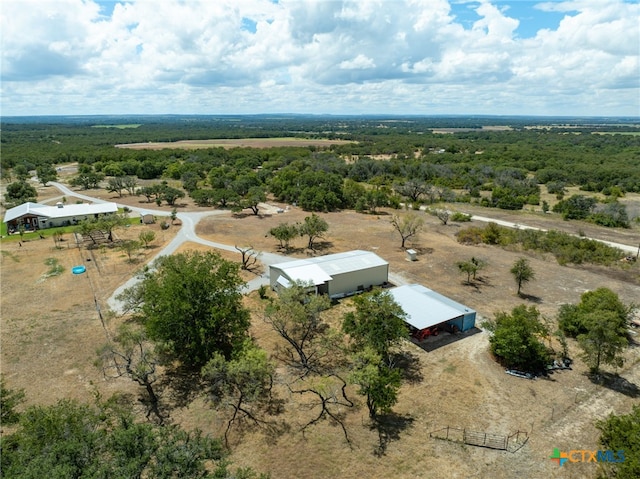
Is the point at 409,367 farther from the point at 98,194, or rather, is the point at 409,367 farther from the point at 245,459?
the point at 98,194

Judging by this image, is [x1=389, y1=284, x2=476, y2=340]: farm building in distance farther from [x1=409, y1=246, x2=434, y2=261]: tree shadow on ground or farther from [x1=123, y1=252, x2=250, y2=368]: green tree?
[x1=409, y1=246, x2=434, y2=261]: tree shadow on ground

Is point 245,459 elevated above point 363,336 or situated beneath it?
Answer: situated beneath

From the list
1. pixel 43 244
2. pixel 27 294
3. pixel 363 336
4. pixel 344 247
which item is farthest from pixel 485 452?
pixel 43 244

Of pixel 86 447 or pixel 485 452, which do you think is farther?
pixel 485 452

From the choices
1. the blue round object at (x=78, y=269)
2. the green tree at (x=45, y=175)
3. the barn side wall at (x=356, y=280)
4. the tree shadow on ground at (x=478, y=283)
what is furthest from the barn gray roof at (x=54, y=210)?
the tree shadow on ground at (x=478, y=283)

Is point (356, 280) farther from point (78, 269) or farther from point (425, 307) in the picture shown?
point (78, 269)

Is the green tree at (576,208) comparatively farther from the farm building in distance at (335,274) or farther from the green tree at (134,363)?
the green tree at (134,363)
